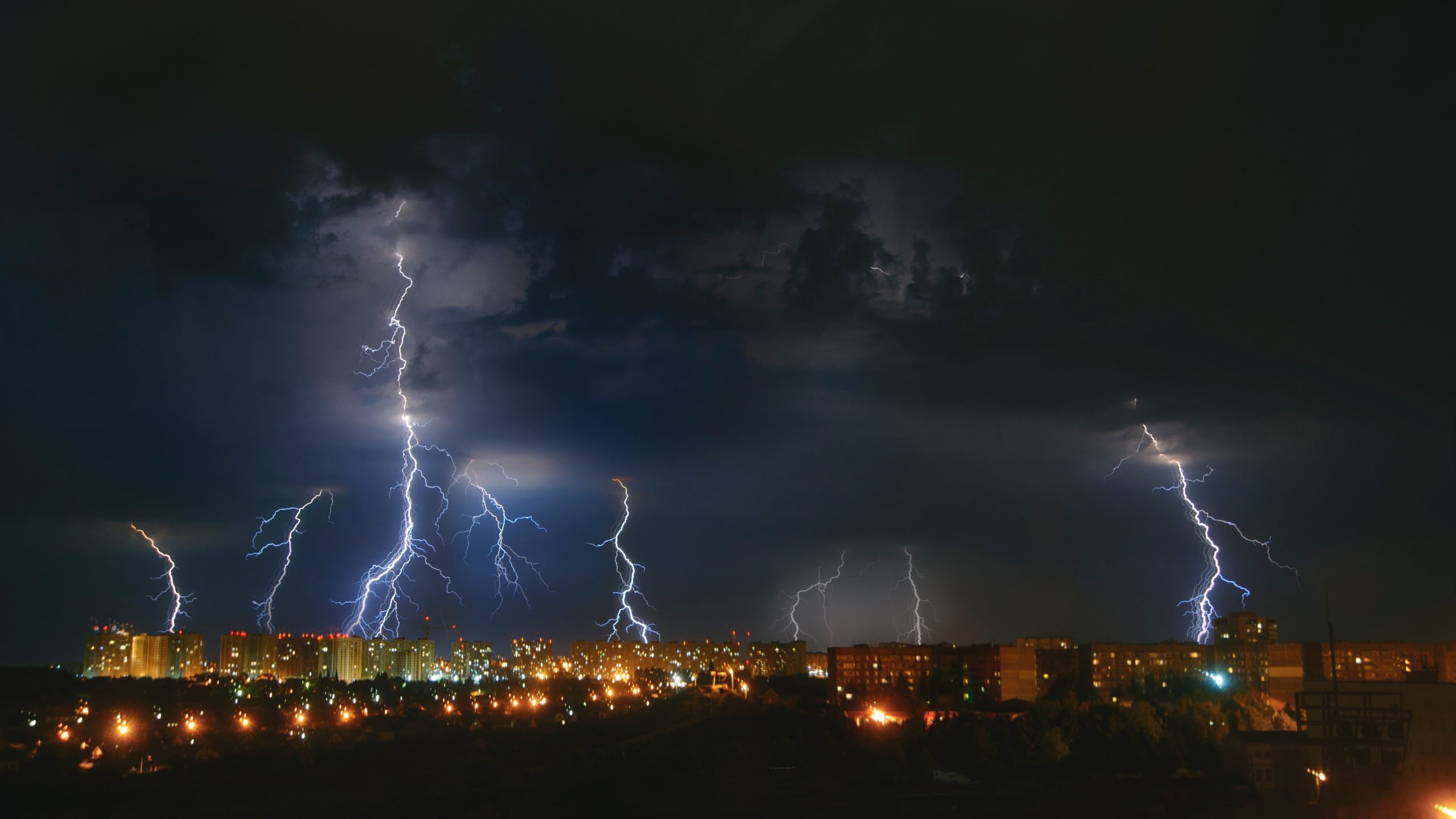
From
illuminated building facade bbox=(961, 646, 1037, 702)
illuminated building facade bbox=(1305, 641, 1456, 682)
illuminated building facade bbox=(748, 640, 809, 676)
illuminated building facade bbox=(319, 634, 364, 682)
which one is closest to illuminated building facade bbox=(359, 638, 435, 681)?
illuminated building facade bbox=(319, 634, 364, 682)

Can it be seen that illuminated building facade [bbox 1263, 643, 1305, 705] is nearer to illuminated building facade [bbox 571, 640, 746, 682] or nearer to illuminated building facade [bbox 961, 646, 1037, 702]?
illuminated building facade [bbox 961, 646, 1037, 702]

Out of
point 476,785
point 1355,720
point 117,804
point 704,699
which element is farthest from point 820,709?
point 1355,720

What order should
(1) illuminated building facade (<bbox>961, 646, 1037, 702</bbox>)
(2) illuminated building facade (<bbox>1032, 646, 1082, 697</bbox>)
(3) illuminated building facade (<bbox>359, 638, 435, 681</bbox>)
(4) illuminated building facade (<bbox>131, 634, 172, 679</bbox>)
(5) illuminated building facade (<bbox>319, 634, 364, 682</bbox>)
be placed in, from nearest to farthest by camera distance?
(1) illuminated building facade (<bbox>961, 646, 1037, 702</bbox>) → (2) illuminated building facade (<bbox>1032, 646, 1082, 697</bbox>) → (4) illuminated building facade (<bbox>131, 634, 172, 679</bbox>) → (5) illuminated building facade (<bbox>319, 634, 364, 682</bbox>) → (3) illuminated building facade (<bbox>359, 638, 435, 681</bbox>)

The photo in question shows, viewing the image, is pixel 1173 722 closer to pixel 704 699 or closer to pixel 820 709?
pixel 820 709

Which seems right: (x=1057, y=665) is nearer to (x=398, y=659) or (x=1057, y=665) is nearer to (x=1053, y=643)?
(x=1053, y=643)

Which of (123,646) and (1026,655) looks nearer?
(1026,655)

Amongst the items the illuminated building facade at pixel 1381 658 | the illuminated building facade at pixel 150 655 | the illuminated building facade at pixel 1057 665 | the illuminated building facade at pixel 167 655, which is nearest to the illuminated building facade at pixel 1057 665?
the illuminated building facade at pixel 1057 665

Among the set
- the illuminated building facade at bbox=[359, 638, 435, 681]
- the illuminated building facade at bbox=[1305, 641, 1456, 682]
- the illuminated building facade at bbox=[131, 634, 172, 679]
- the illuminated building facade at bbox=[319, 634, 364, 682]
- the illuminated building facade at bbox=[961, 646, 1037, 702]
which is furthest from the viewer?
the illuminated building facade at bbox=[359, 638, 435, 681]
